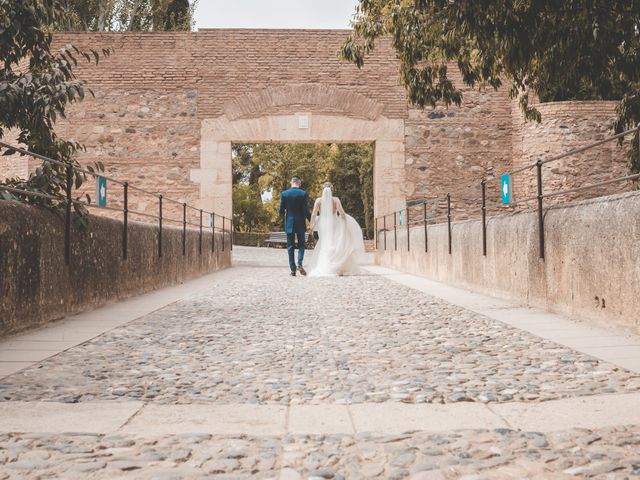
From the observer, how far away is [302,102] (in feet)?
55.9

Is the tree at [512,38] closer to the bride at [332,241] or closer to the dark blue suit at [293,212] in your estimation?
the dark blue suit at [293,212]

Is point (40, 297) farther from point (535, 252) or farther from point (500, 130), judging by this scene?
point (500, 130)

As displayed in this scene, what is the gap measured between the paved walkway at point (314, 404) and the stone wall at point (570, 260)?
1.68 ft

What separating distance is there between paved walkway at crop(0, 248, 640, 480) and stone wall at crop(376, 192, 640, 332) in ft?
1.68

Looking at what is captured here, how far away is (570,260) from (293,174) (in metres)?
31.0

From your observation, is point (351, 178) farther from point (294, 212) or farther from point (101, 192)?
point (101, 192)

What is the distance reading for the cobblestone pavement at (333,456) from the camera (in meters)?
2.06

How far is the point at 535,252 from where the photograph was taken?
20.7 ft

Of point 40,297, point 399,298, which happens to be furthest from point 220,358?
point 399,298

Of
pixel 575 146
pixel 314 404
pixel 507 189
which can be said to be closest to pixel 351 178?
pixel 575 146

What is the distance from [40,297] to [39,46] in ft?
6.91

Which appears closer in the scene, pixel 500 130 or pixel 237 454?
pixel 237 454

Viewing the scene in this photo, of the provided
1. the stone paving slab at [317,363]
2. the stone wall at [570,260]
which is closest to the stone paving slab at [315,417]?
the stone paving slab at [317,363]

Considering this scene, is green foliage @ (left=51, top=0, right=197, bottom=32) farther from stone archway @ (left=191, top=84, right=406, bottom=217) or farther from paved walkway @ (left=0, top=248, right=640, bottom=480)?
paved walkway @ (left=0, top=248, right=640, bottom=480)
